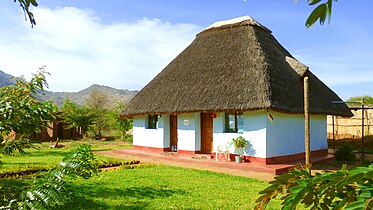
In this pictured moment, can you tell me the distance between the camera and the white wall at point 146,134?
15609 mm

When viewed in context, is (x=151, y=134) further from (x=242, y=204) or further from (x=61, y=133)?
(x=61, y=133)

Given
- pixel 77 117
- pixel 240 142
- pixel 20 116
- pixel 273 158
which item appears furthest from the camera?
pixel 77 117

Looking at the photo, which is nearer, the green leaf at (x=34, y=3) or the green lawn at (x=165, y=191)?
the green leaf at (x=34, y=3)

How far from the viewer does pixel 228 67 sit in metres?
13.8

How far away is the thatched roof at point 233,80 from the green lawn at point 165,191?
3369mm

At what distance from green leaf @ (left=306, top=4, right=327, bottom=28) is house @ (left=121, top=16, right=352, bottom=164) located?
10371 millimetres

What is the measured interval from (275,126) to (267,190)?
453 inches

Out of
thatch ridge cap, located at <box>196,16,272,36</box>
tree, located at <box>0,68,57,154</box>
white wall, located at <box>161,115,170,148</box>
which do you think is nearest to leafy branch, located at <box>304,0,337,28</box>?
tree, located at <box>0,68,57,154</box>

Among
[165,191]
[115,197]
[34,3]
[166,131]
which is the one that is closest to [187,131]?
[166,131]

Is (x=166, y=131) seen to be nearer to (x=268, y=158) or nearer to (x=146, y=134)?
(x=146, y=134)

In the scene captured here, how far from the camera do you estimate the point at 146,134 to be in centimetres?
1642

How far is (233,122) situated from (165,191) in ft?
20.1

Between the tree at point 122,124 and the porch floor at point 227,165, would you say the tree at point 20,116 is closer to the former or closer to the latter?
the porch floor at point 227,165

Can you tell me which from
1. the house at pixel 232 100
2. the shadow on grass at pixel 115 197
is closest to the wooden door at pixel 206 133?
the house at pixel 232 100
